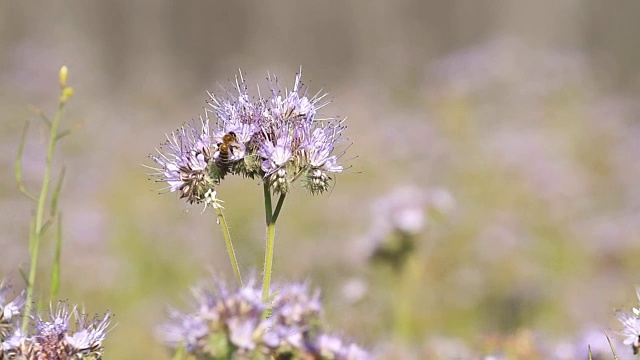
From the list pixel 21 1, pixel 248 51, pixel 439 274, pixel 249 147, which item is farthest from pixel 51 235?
pixel 248 51

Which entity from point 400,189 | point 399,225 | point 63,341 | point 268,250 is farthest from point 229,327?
point 400,189

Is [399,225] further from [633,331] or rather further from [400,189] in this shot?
[633,331]

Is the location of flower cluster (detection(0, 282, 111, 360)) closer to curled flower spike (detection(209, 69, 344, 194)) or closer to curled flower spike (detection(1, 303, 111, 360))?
curled flower spike (detection(1, 303, 111, 360))

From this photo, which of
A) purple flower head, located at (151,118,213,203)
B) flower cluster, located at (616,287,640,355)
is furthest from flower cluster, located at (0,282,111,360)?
flower cluster, located at (616,287,640,355)

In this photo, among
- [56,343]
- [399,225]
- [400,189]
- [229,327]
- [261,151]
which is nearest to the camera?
[229,327]

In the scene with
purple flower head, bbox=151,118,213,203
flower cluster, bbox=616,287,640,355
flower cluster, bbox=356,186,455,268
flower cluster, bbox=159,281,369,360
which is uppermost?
flower cluster, bbox=356,186,455,268
